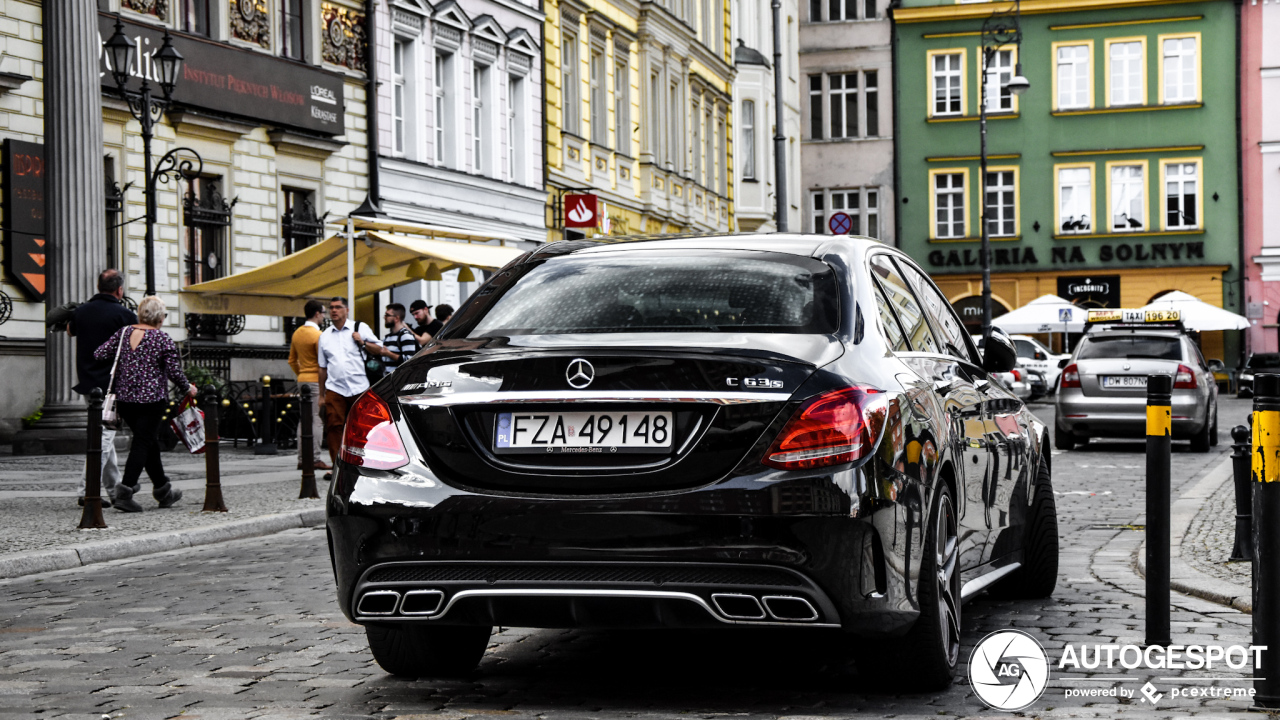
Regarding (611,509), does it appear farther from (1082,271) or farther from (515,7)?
(1082,271)

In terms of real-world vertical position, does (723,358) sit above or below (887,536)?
above

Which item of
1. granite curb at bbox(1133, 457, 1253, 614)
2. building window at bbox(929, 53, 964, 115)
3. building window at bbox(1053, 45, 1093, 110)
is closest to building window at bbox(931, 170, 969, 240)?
building window at bbox(929, 53, 964, 115)

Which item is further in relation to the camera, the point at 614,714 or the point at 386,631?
the point at 386,631

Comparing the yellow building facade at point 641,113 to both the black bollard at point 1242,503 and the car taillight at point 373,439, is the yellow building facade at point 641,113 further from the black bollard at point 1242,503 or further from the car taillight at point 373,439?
the car taillight at point 373,439

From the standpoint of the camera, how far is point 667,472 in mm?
4934

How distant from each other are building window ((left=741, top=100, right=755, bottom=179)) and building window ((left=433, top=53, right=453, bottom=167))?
19.7 meters

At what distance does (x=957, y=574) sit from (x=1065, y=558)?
14.0 ft

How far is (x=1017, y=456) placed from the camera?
23.8ft

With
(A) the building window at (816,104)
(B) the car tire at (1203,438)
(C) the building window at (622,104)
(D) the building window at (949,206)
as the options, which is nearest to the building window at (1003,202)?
(D) the building window at (949,206)

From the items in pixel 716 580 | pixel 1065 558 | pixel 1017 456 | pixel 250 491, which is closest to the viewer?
pixel 716 580

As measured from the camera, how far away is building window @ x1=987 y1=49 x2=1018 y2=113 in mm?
57484

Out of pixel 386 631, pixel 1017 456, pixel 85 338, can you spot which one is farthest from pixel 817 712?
pixel 85 338

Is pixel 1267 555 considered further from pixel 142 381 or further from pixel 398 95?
pixel 398 95

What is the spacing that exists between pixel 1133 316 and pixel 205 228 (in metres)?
20.4
